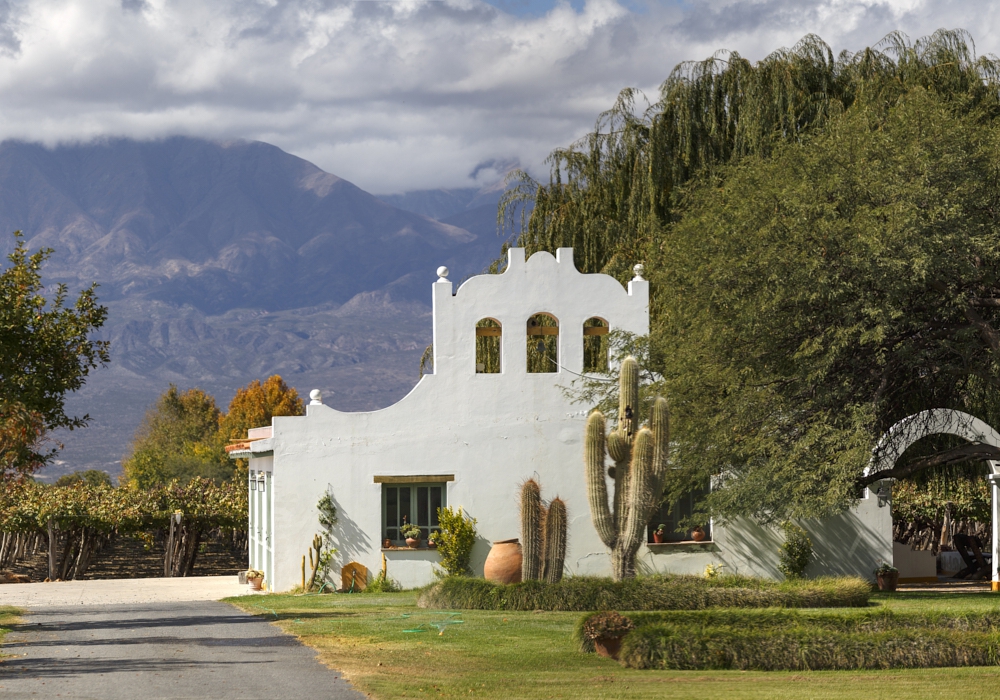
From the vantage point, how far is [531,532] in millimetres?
19547

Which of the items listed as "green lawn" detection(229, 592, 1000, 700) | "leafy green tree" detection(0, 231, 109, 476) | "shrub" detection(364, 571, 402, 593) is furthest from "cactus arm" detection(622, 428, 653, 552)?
"leafy green tree" detection(0, 231, 109, 476)

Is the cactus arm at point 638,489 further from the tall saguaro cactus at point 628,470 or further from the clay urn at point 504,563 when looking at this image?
the clay urn at point 504,563

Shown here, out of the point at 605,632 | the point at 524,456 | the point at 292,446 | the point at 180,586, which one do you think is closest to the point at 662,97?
the point at 524,456

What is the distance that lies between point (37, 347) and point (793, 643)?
10.9 meters

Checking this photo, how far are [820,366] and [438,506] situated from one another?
347 inches

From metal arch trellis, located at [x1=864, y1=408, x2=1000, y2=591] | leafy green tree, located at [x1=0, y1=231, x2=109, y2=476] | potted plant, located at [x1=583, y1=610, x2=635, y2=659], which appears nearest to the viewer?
potted plant, located at [x1=583, y1=610, x2=635, y2=659]

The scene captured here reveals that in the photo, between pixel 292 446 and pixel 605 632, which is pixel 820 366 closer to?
pixel 605 632

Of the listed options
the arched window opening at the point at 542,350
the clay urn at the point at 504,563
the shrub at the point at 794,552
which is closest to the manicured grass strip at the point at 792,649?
the clay urn at the point at 504,563

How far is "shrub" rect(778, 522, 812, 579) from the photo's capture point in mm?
23031

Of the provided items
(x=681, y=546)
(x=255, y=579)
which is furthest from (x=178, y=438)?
(x=681, y=546)

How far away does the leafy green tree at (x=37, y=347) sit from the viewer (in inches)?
664

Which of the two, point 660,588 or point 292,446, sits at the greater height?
point 292,446

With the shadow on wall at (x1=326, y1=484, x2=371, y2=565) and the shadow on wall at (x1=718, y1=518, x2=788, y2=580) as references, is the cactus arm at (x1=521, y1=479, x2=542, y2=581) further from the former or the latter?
the shadow on wall at (x1=718, y1=518, x2=788, y2=580)

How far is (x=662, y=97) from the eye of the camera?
2820 cm
